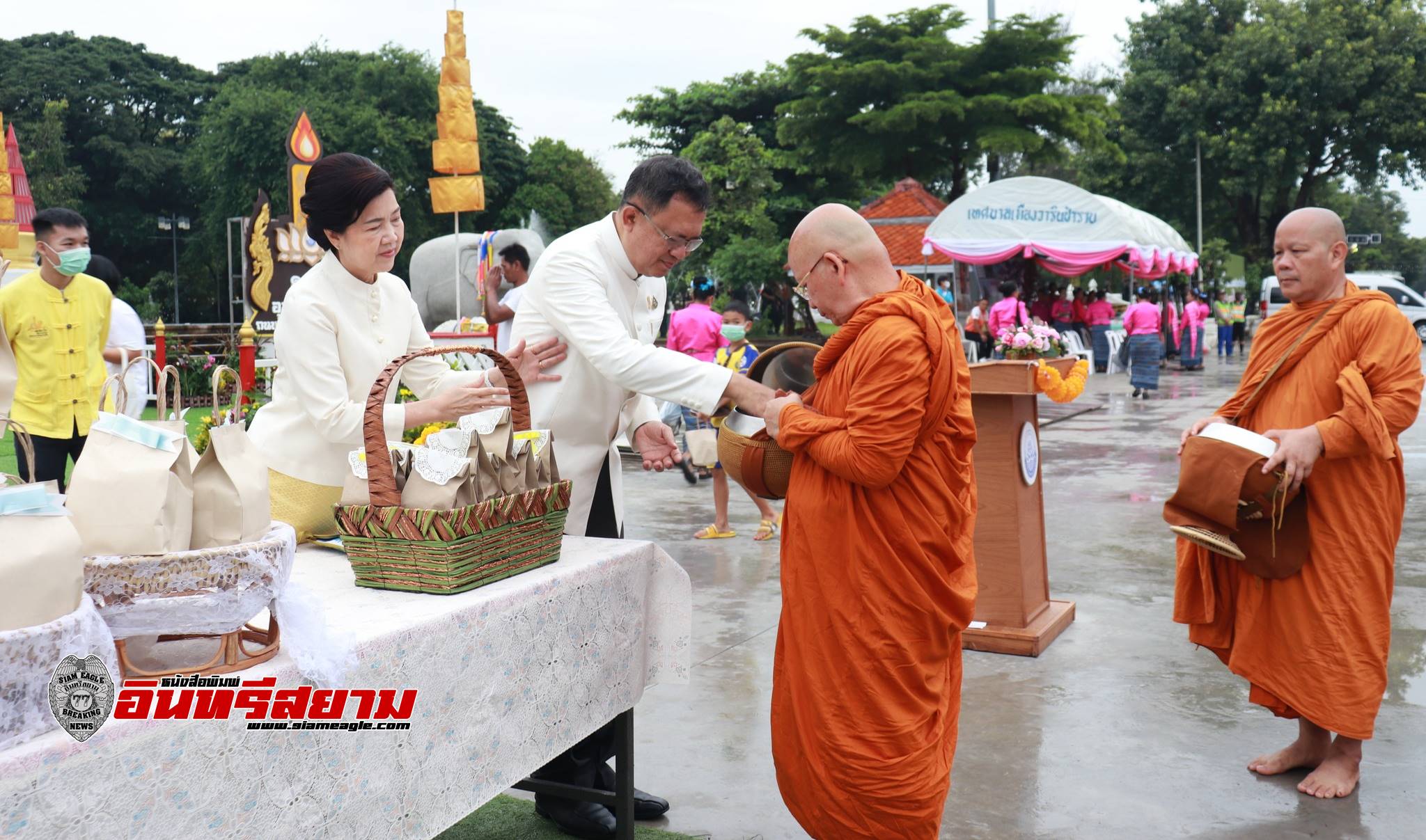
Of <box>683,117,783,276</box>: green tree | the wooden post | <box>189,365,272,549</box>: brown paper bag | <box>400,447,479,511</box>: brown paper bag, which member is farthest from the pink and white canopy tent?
<box>189,365,272,549</box>: brown paper bag

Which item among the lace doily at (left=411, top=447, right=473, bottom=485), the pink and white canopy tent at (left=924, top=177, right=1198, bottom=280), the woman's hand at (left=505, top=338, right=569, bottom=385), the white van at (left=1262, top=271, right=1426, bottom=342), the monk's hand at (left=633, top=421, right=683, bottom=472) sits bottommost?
the monk's hand at (left=633, top=421, right=683, bottom=472)

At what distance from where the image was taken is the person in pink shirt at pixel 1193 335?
20531 millimetres

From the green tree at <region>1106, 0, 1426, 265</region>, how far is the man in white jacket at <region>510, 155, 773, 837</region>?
30.2 meters

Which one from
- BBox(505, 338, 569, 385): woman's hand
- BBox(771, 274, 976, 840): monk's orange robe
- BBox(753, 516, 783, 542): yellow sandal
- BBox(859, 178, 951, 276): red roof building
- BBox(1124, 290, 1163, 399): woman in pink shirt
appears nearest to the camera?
BBox(771, 274, 976, 840): monk's orange robe

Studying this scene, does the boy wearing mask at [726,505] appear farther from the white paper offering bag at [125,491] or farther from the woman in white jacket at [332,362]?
the white paper offering bag at [125,491]

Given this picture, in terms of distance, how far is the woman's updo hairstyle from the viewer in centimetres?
253

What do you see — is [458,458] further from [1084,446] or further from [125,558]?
[1084,446]

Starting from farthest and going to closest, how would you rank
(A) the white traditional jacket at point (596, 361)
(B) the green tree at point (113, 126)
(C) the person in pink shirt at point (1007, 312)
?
(B) the green tree at point (113, 126), (C) the person in pink shirt at point (1007, 312), (A) the white traditional jacket at point (596, 361)

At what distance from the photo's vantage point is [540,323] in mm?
3035

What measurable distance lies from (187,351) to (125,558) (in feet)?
59.0

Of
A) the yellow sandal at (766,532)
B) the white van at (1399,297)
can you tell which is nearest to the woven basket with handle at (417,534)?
the yellow sandal at (766,532)

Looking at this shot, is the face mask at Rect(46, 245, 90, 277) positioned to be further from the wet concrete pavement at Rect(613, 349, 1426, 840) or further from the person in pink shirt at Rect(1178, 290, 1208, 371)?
the person in pink shirt at Rect(1178, 290, 1208, 371)

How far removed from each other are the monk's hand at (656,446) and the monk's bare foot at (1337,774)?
6.79 feet

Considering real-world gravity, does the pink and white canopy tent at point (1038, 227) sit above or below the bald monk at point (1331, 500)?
above
